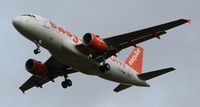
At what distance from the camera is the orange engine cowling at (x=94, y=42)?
57.6 meters

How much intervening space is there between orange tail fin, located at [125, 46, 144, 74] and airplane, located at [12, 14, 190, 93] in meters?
4.05

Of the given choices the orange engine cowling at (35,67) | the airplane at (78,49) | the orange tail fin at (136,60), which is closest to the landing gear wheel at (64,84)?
the airplane at (78,49)

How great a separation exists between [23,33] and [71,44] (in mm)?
4794

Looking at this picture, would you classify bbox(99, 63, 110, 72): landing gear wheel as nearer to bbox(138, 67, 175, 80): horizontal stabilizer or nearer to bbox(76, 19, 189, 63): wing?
bbox(76, 19, 189, 63): wing

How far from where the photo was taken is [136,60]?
235 feet

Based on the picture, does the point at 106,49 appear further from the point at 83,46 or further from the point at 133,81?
the point at 133,81

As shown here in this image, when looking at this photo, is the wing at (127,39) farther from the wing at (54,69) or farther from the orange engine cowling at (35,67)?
the orange engine cowling at (35,67)

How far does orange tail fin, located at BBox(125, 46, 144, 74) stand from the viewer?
229 feet

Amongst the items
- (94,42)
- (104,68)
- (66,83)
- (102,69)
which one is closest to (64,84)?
(66,83)

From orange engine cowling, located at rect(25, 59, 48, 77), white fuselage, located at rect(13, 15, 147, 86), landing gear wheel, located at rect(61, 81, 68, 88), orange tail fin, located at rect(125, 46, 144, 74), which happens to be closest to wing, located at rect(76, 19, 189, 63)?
white fuselage, located at rect(13, 15, 147, 86)

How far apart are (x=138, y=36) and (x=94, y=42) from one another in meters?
4.47

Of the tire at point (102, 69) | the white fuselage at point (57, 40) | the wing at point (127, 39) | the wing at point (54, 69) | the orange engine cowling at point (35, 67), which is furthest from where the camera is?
the wing at point (54, 69)

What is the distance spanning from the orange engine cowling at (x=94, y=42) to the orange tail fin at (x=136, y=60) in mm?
11469

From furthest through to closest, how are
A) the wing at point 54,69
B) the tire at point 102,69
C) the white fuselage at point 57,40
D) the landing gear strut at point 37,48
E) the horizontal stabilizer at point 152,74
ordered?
1. the wing at point 54,69
2. the horizontal stabilizer at point 152,74
3. the tire at point 102,69
4. the white fuselage at point 57,40
5. the landing gear strut at point 37,48
